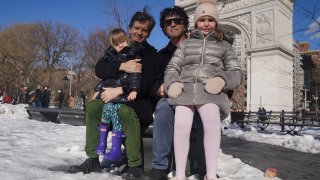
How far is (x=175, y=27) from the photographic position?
3307 millimetres

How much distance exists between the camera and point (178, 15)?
334 centimetres

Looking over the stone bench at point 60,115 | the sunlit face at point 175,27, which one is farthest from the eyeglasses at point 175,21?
the stone bench at point 60,115

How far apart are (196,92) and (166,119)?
338mm

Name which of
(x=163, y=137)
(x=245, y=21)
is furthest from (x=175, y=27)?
(x=245, y=21)

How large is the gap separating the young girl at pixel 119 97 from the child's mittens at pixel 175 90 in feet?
1.27

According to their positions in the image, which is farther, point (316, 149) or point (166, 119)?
point (316, 149)

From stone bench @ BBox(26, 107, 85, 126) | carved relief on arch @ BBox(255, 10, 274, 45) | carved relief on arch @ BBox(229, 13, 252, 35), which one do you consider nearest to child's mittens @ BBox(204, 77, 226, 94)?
stone bench @ BBox(26, 107, 85, 126)

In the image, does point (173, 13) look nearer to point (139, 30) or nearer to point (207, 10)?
point (139, 30)

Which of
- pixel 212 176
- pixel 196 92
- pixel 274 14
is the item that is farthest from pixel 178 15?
pixel 274 14

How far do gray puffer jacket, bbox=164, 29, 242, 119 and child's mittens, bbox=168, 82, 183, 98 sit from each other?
0.12ft

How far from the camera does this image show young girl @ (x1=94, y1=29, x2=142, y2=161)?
2.86 meters

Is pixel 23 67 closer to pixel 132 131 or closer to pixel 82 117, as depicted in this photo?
pixel 82 117

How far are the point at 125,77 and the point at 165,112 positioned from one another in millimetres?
521

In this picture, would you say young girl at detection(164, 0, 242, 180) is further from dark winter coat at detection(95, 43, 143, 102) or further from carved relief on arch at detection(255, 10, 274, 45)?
carved relief on arch at detection(255, 10, 274, 45)
